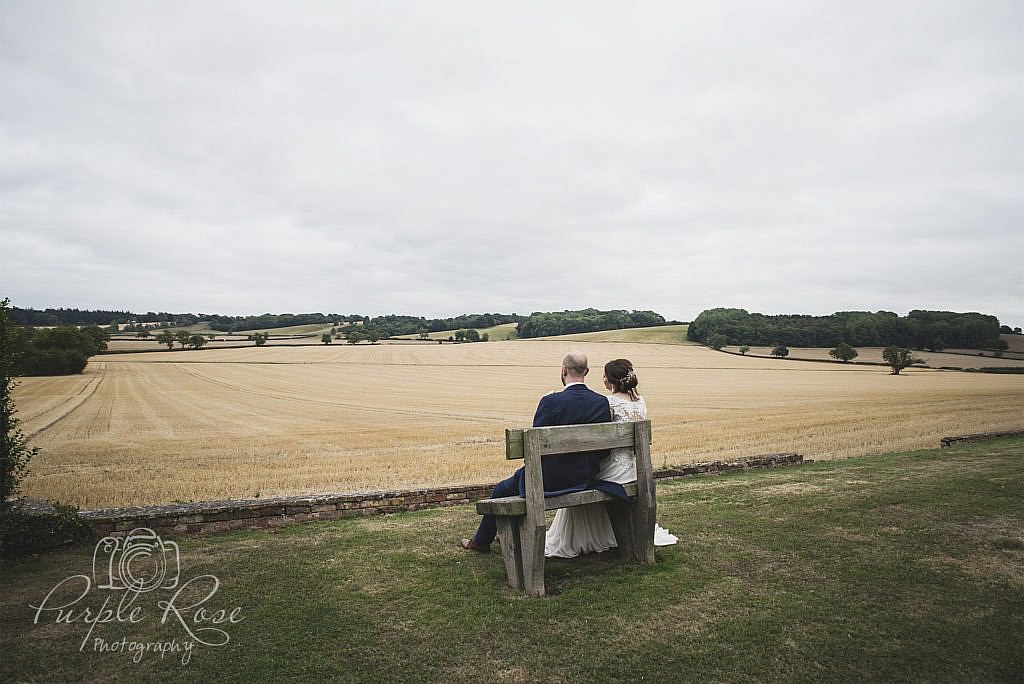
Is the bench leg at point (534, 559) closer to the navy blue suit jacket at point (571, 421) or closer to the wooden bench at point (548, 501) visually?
the wooden bench at point (548, 501)

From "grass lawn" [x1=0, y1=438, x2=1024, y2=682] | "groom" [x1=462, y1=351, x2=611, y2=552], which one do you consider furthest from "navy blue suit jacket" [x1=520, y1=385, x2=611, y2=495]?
"grass lawn" [x1=0, y1=438, x2=1024, y2=682]

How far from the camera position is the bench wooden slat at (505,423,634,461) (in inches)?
203

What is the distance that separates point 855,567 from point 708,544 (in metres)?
1.34

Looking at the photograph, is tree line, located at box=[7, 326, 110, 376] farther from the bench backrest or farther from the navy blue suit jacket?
the bench backrest

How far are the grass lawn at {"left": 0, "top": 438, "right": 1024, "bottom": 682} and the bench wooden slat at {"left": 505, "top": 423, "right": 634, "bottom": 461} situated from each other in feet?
3.79

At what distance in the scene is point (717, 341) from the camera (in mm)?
96688

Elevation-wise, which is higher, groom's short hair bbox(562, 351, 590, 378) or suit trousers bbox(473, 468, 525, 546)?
groom's short hair bbox(562, 351, 590, 378)

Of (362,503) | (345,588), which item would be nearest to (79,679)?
(345,588)

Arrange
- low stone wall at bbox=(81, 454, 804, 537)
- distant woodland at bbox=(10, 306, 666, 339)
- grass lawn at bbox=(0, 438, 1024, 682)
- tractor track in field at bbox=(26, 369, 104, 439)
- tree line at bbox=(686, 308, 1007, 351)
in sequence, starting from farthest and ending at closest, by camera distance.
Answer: distant woodland at bbox=(10, 306, 666, 339), tree line at bbox=(686, 308, 1007, 351), tractor track in field at bbox=(26, 369, 104, 439), low stone wall at bbox=(81, 454, 804, 537), grass lawn at bbox=(0, 438, 1024, 682)

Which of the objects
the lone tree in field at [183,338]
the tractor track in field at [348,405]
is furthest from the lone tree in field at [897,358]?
the lone tree in field at [183,338]

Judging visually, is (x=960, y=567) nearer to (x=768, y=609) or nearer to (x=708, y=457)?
(x=768, y=609)

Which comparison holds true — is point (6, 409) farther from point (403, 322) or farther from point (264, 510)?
point (403, 322)

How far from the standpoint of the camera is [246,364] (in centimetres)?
7188

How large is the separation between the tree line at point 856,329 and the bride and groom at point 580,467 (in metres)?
93.4
